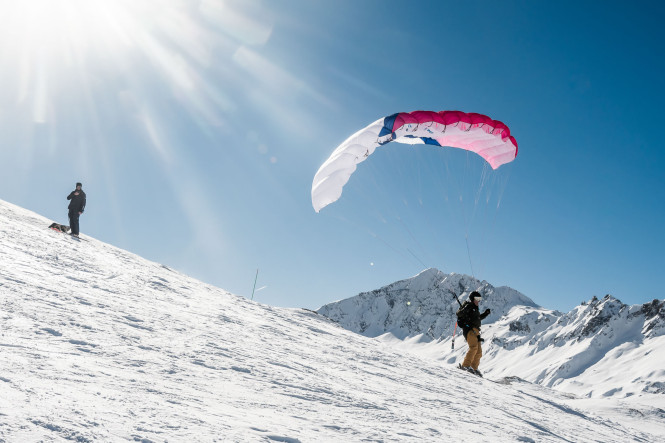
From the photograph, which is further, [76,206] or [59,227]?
[76,206]

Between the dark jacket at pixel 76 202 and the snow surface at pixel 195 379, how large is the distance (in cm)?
498

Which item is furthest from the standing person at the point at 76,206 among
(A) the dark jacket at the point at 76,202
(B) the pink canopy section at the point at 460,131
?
(B) the pink canopy section at the point at 460,131

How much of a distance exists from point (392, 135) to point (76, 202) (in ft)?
34.1

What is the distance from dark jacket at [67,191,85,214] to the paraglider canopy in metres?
7.76

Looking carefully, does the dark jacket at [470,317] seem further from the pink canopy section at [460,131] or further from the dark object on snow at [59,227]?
the dark object on snow at [59,227]

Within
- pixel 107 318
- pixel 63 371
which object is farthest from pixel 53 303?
pixel 63 371

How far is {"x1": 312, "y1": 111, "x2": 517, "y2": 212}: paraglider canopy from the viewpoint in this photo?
13.0 m

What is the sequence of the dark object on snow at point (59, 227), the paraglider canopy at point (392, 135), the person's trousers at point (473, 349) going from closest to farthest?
the person's trousers at point (473, 349) < the paraglider canopy at point (392, 135) < the dark object on snow at point (59, 227)


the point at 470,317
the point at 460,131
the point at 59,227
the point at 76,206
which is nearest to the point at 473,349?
the point at 470,317

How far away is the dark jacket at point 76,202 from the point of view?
562 inches

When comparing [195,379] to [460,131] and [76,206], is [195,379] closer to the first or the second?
[460,131]

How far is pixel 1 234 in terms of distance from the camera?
29.2 feet

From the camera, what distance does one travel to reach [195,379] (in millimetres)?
4309

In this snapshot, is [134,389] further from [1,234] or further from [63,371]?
[1,234]
